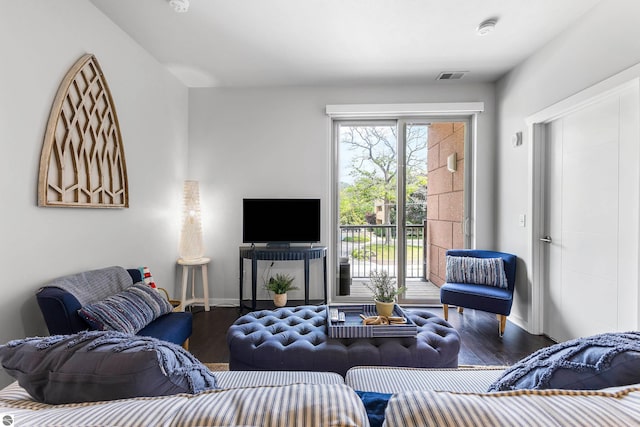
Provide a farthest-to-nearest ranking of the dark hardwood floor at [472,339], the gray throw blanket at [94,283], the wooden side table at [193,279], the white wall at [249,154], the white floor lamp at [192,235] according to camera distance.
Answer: the white wall at [249,154] < the white floor lamp at [192,235] < the wooden side table at [193,279] < the dark hardwood floor at [472,339] < the gray throw blanket at [94,283]

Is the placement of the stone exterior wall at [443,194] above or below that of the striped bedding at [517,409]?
above

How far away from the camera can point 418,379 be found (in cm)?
137

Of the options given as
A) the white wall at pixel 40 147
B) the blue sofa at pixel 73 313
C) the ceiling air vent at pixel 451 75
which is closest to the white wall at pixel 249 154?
the white wall at pixel 40 147

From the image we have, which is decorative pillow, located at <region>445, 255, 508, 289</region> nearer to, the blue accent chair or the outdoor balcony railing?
the blue accent chair

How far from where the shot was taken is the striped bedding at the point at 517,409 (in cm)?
55

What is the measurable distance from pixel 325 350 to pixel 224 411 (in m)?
1.20

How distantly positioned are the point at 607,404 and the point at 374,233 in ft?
10.6

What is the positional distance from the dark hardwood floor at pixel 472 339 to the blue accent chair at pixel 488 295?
151 millimetres

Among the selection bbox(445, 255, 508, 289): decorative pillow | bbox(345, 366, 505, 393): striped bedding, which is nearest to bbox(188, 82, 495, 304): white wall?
bbox(445, 255, 508, 289): decorative pillow

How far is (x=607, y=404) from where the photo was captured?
1.94 feet

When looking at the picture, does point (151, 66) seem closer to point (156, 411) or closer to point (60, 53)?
point (60, 53)

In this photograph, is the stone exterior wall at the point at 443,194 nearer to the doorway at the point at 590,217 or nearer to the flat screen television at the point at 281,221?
the doorway at the point at 590,217

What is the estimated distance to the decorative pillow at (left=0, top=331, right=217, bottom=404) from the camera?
0.70 meters

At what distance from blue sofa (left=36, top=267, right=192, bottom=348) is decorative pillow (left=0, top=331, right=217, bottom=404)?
1030 millimetres
